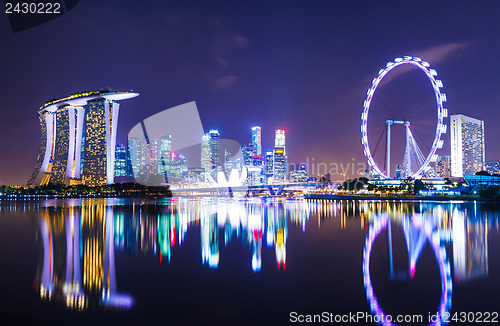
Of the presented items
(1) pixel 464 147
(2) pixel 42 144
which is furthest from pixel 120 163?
(1) pixel 464 147

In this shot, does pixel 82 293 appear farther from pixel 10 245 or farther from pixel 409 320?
pixel 10 245

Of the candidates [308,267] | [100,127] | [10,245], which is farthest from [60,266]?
[100,127]

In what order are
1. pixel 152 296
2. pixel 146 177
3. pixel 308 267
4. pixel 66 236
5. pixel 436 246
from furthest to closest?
1. pixel 146 177
2. pixel 66 236
3. pixel 436 246
4. pixel 308 267
5. pixel 152 296

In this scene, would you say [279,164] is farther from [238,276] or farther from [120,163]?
[238,276]

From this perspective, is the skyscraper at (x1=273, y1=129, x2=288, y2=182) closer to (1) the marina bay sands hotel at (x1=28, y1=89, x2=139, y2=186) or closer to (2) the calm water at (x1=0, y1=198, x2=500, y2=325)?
(1) the marina bay sands hotel at (x1=28, y1=89, x2=139, y2=186)

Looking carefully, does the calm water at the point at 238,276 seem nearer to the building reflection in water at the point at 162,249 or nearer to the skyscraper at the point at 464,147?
the building reflection in water at the point at 162,249

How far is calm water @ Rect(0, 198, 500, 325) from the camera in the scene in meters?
7.95

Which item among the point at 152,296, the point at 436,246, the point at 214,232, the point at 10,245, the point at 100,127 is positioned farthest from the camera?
the point at 100,127

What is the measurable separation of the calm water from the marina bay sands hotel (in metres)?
90.5

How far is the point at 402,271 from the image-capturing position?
1140 centimetres

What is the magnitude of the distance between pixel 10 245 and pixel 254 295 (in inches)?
510

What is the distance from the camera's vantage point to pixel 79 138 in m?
105

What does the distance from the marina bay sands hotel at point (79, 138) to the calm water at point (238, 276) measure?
9048 cm

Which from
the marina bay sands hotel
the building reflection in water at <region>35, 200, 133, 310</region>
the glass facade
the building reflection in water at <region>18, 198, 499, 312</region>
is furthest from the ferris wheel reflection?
the glass facade
